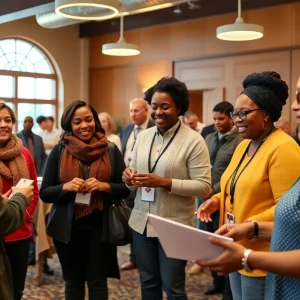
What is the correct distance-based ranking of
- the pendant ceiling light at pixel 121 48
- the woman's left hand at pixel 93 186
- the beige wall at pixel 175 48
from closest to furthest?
1. the woman's left hand at pixel 93 186
2. the pendant ceiling light at pixel 121 48
3. the beige wall at pixel 175 48

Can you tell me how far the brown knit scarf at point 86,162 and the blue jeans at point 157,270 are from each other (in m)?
0.32

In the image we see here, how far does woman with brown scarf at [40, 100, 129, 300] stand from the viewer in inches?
110

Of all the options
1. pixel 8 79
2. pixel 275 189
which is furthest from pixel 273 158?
pixel 8 79

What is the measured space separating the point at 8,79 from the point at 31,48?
965 millimetres

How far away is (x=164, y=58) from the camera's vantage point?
10398mm

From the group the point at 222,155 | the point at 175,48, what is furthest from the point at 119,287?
the point at 175,48

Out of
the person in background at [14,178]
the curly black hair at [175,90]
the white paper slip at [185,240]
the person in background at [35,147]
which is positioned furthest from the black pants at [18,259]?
the person in background at [35,147]

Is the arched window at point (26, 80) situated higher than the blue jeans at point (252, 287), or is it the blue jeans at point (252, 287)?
the arched window at point (26, 80)

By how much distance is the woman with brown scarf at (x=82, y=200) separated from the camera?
2.81 metres

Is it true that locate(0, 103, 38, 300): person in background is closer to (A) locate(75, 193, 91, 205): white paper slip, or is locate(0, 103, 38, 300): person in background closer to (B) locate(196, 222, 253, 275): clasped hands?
(A) locate(75, 193, 91, 205): white paper slip

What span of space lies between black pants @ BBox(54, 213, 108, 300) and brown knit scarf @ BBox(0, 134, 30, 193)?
442mm

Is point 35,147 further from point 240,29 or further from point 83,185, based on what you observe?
point 83,185

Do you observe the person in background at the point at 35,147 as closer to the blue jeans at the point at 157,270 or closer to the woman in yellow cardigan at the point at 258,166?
the blue jeans at the point at 157,270

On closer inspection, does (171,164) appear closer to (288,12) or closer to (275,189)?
(275,189)
